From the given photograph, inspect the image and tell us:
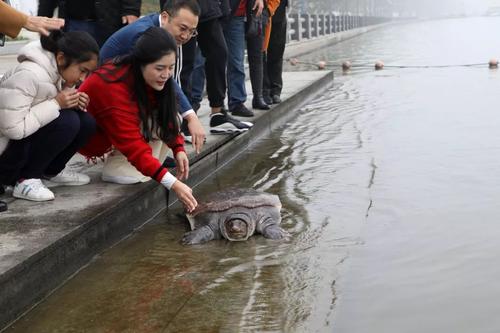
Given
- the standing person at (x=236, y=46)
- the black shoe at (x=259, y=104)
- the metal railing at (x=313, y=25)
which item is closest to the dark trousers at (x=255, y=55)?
the black shoe at (x=259, y=104)

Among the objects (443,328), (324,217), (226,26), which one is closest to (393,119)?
(226,26)

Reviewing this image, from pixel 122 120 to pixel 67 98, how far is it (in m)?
0.34

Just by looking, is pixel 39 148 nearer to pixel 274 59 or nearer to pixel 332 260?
pixel 332 260

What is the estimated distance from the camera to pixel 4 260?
130 inches

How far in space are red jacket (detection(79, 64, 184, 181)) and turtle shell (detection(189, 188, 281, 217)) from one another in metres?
0.37

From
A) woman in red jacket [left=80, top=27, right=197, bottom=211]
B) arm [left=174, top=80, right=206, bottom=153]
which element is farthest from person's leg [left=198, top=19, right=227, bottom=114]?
woman in red jacket [left=80, top=27, right=197, bottom=211]

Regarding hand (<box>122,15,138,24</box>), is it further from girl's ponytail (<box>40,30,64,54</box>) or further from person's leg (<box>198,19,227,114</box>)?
girl's ponytail (<box>40,30,64,54</box>)

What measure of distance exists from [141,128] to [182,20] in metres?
0.74

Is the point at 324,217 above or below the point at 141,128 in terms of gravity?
below

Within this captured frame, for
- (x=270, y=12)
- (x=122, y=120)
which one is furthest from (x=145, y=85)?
(x=270, y=12)

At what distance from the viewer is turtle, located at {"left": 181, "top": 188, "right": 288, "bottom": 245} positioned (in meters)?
4.29

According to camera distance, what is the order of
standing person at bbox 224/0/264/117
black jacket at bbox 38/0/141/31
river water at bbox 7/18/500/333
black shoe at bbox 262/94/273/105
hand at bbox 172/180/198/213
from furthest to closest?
1. black shoe at bbox 262/94/273/105
2. standing person at bbox 224/0/264/117
3. black jacket at bbox 38/0/141/31
4. hand at bbox 172/180/198/213
5. river water at bbox 7/18/500/333

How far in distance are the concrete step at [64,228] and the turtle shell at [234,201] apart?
0.44 metres

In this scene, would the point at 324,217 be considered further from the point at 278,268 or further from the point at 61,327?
the point at 61,327
